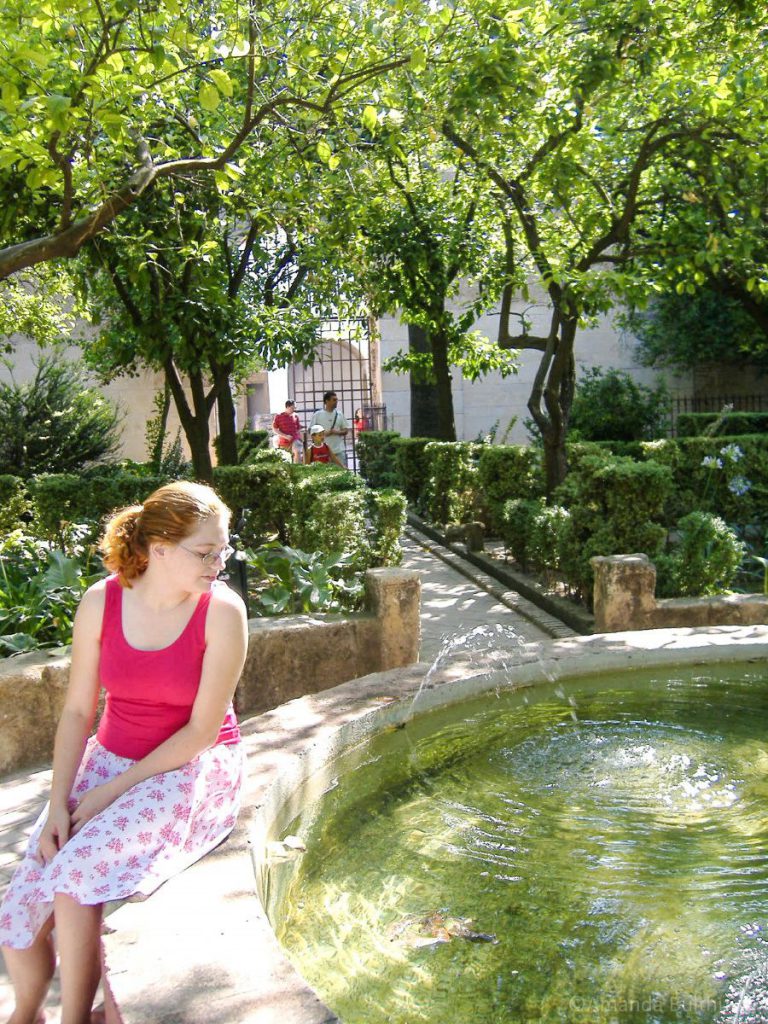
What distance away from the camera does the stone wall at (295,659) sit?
16.4 ft

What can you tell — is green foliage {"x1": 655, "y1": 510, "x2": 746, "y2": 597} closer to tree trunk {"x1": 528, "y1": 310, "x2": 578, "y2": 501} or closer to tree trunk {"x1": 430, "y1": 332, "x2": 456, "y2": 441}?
tree trunk {"x1": 528, "y1": 310, "x2": 578, "y2": 501}

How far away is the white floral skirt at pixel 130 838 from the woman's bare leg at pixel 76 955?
33 millimetres

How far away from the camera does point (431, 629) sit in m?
7.88

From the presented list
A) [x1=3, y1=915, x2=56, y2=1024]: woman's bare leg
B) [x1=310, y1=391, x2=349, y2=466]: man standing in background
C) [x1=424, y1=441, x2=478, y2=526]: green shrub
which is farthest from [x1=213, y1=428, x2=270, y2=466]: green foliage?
[x1=3, y1=915, x2=56, y2=1024]: woman's bare leg

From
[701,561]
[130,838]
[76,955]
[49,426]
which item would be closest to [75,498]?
[49,426]

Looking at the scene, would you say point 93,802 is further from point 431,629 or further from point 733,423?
point 733,423

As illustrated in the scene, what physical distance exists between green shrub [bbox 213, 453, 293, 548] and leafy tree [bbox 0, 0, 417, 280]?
9.77 ft

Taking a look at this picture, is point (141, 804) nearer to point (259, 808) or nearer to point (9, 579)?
point (259, 808)

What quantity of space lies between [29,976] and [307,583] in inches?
155

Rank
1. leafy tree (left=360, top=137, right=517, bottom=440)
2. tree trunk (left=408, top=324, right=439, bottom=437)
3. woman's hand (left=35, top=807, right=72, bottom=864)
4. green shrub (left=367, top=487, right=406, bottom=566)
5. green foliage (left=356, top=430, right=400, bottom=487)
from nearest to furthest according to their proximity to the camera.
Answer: woman's hand (left=35, top=807, right=72, bottom=864)
green shrub (left=367, top=487, right=406, bottom=566)
leafy tree (left=360, top=137, right=517, bottom=440)
green foliage (left=356, top=430, right=400, bottom=487)
tree trunk (left=408, top=324, right=439, bottom=437)

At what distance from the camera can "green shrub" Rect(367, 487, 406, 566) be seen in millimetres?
8742

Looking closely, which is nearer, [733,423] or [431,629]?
[431,629]

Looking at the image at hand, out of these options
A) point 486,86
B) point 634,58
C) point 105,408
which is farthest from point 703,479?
point 105,408

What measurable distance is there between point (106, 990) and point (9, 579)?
5.11m
